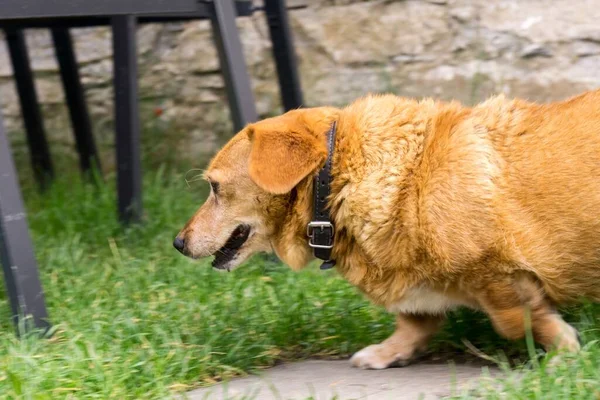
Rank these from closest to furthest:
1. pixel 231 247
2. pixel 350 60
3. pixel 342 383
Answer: pixel 342 383, pixel 231 247, pixel 350 60

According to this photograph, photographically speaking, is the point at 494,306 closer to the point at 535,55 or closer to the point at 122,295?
the point at 122,295

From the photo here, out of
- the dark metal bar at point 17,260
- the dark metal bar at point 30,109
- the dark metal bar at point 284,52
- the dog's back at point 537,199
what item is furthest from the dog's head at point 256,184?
the dark metal bar at point 30,109

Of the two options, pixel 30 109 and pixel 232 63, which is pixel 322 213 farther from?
pixel 30 109

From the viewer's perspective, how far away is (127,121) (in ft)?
18.1

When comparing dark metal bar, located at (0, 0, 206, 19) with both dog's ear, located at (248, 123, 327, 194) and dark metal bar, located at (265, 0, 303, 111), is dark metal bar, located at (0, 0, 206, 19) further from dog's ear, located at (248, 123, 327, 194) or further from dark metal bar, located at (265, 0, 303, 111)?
dog's ear, located at (248, 123, 327, 194)

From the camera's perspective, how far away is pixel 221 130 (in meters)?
6.79

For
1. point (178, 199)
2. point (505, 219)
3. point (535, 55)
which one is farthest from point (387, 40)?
point (505, 219)

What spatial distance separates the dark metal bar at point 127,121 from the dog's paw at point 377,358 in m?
2.41

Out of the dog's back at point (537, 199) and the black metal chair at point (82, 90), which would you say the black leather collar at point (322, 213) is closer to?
the dog's back at point (537, 199)

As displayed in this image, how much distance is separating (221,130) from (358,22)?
4.42 ft

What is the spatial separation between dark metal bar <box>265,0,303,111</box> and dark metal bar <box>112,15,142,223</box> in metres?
0.87

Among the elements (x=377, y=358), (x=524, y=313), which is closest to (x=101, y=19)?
(x=377, y=358)

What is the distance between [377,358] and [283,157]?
0.92 m

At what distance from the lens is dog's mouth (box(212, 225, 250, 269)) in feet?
11.9
